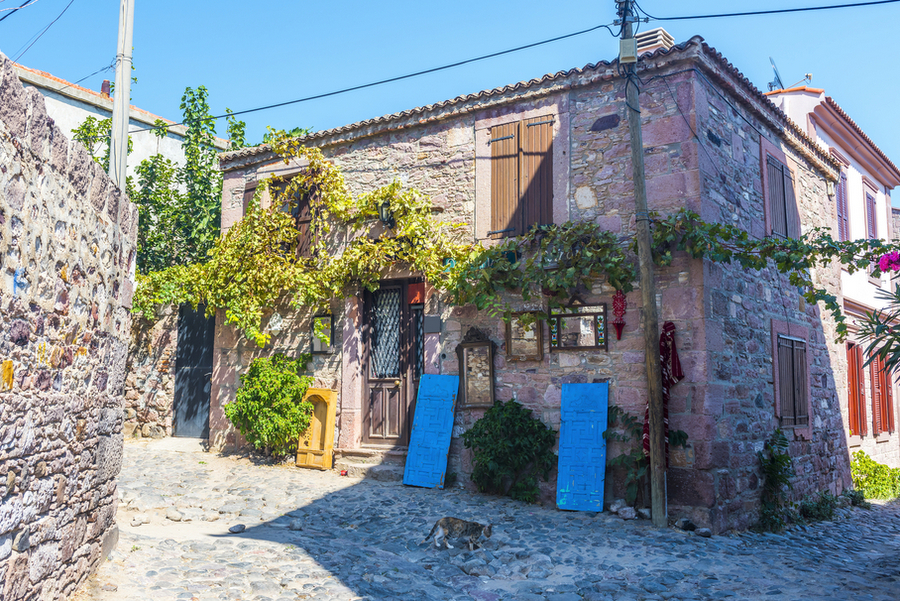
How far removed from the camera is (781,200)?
9.36 meters

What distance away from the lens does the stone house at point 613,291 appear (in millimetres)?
7207

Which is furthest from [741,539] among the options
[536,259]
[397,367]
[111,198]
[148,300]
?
[148,300]

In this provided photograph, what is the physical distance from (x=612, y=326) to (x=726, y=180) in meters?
2.09

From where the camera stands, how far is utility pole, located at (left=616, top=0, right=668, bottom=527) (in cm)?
675

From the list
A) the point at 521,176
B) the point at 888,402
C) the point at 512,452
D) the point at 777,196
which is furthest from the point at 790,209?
the point at 512,452

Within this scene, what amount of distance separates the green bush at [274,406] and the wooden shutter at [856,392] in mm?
7900

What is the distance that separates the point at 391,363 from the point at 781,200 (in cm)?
541

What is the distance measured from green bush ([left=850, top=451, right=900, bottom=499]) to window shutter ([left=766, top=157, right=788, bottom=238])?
373 cm

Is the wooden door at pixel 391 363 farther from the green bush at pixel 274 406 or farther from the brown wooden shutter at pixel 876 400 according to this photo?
the brown wooden shutter at pixel 876 400

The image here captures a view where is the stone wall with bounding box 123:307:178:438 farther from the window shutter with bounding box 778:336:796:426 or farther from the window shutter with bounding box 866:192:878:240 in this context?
the window shutter with bounding box 866:192:878:240

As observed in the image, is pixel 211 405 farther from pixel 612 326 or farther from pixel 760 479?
pixel 760 479

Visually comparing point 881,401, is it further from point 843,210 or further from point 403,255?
point 403,255

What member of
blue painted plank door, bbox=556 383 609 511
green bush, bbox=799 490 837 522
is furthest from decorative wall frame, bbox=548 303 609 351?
green bush, bbox=799 490 837 522

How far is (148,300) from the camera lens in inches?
428
